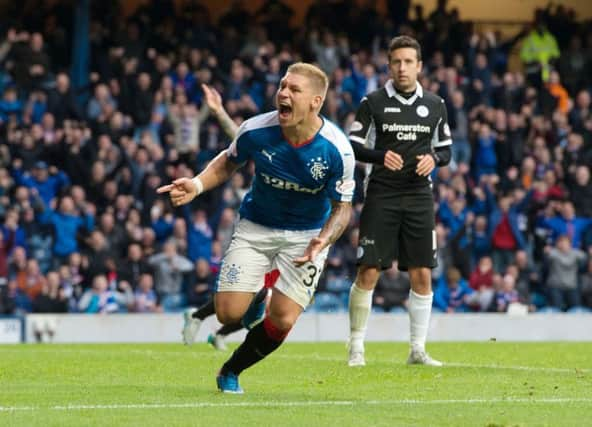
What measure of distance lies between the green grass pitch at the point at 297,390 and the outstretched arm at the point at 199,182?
3.92 ft

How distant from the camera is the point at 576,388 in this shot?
9.88 metres

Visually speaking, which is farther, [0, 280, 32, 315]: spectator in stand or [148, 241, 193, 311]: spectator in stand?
[148, 241, 193, 311]: spectator in stand

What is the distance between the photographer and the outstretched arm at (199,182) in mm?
8758

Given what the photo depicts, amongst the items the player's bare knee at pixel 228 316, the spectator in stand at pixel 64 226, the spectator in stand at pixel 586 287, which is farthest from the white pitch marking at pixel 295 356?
the spectator in stand at pixel 586 287

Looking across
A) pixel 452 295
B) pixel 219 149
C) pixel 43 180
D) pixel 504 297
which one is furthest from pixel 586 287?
pixel 43 180

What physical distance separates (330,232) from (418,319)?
3.03 metres

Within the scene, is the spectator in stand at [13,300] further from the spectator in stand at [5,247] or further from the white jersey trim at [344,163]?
the white jersey trim at [344,163]

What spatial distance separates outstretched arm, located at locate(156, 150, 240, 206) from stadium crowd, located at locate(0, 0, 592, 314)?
1030cm

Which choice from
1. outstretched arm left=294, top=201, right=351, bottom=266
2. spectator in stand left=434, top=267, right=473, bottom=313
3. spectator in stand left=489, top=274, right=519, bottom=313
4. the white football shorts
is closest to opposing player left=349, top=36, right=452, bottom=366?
the white football shorts

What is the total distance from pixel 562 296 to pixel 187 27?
783 centimetres

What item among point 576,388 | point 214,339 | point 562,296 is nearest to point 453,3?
point 562,296

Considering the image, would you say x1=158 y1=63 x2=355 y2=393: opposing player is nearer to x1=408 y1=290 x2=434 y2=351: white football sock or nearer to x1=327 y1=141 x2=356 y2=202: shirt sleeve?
x1=327 y1=141 x2=356 y2=202: shirt sleeve

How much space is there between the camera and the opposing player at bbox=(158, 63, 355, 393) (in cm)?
927

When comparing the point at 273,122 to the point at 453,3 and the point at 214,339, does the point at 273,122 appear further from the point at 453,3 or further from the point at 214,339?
the point at 453,3
